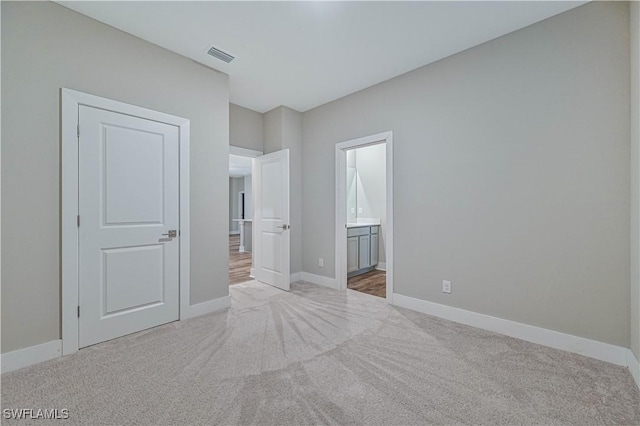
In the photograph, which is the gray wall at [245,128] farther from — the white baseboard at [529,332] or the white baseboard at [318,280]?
the white baseboard at [529,332]

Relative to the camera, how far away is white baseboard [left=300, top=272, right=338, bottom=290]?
4.01 m

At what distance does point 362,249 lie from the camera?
4.75 meters

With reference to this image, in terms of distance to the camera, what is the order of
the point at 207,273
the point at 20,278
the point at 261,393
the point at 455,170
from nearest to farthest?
the point at 261,393 < the point at 20,278 < the point at 455,170 < the point at 207,273

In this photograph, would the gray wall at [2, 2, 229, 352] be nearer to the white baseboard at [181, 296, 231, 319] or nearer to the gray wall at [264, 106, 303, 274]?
the white baseboard at [181, 296, 231, 319]

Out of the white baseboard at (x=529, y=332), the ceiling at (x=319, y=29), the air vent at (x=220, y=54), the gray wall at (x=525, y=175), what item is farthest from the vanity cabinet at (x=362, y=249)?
the air vent at (x=220, y=54)

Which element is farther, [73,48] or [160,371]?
[73,48]

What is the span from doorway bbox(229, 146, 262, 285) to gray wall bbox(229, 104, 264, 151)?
108 mm

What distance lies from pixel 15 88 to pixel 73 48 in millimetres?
555

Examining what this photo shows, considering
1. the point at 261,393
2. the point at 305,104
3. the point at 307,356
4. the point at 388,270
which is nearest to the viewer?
the point at 261,393

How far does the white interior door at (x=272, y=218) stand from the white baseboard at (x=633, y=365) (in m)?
3.27

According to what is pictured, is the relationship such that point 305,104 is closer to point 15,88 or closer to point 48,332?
point 15,88

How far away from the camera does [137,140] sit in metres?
2.55

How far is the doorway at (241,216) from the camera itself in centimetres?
452

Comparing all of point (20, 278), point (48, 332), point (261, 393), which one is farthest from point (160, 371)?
point (20, 278)
